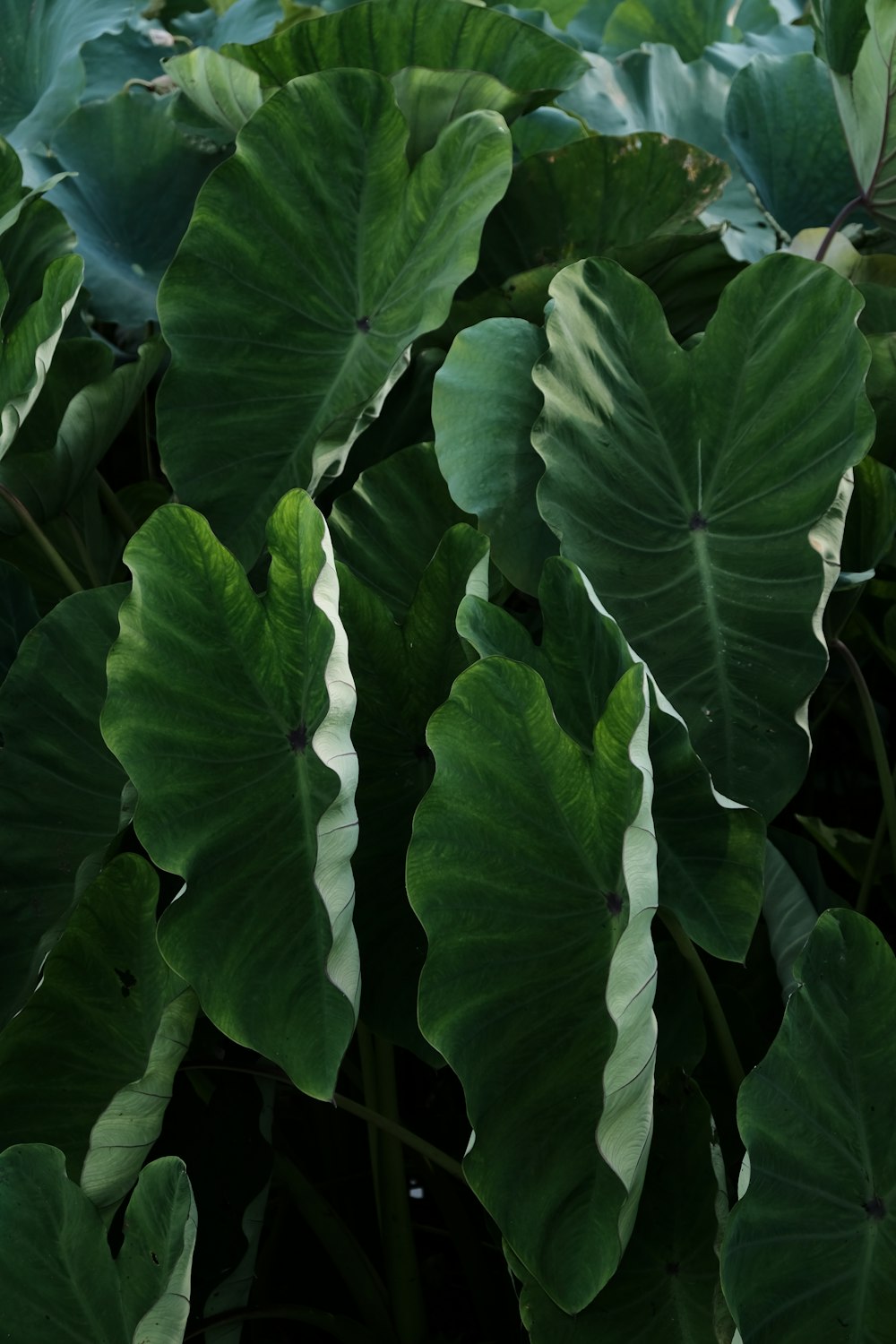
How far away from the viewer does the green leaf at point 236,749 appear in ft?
2.08

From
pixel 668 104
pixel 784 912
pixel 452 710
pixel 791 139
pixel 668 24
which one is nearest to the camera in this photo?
pixel 452 710

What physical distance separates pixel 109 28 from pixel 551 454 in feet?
2.79

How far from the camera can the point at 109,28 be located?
4.19 ft

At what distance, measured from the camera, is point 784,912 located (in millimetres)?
792

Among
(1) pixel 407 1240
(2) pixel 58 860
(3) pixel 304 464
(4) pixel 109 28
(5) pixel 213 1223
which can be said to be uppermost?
(4) pixel 109 28

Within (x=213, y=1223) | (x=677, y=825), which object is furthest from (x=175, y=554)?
(x=213, y=1223)

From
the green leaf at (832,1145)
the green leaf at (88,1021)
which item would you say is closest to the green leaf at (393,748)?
the green leaf at (88,1021)

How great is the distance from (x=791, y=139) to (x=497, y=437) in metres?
0.55

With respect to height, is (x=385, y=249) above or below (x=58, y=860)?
above

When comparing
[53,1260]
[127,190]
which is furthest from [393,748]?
[127,190]

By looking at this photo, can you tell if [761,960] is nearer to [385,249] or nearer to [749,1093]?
[749,1093]

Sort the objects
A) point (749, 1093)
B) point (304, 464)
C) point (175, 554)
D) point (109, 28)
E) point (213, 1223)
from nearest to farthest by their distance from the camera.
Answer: point (749, 1093) < point (175, 554) < point (213, 1223) < point (304, 464) < point (109, 28)

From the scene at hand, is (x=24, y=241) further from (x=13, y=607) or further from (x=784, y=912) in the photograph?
(x=784, y=912)

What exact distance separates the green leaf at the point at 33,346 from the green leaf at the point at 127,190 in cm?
31
